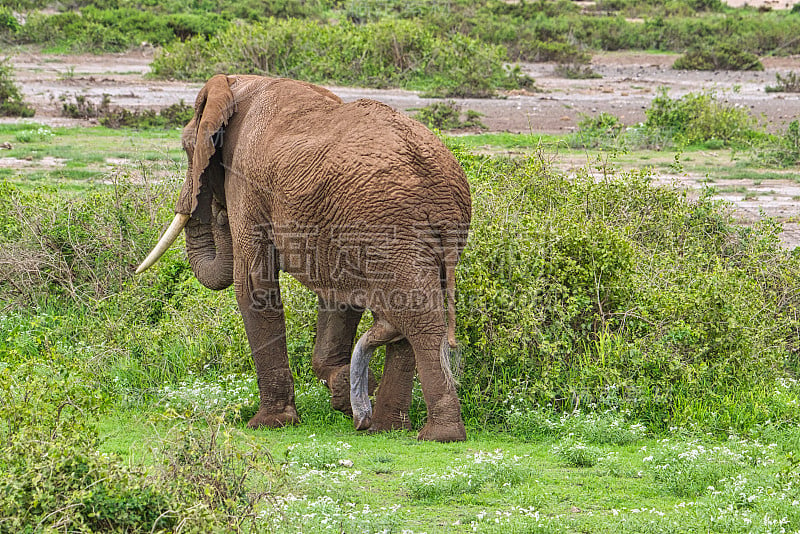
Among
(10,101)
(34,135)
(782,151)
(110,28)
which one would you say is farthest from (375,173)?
(110,28)

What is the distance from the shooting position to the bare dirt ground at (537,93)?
22.0 metres

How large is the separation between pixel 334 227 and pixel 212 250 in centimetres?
201

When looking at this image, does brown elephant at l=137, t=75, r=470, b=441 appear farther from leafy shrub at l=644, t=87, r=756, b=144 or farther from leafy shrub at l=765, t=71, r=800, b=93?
leafy shrub at l=765, t=71, r=800, b=93

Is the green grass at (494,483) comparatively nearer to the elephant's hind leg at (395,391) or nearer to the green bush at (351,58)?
the elephant's hind leg at (395,391)

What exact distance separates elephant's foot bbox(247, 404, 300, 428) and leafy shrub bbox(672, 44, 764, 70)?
26579mm

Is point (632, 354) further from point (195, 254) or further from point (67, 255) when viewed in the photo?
point (67, 255)

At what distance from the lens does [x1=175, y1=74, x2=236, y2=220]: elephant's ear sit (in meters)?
7.76

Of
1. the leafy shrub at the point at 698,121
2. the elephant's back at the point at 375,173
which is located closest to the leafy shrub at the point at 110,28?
the leafy shrub at the point at 698,121

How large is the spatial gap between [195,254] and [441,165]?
2.70 metres

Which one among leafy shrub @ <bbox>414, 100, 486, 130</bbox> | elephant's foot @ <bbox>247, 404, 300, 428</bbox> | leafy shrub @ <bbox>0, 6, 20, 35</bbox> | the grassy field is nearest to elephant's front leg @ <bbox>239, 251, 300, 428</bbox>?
elephant's foot @ <bbox>247, 404, 300, 428</bbox>

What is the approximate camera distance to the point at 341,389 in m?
7.83

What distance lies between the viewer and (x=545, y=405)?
7.96 metres

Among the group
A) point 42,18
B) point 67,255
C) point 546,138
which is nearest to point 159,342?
point 67,255

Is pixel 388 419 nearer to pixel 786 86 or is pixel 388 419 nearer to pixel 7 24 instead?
pixel 786 86
